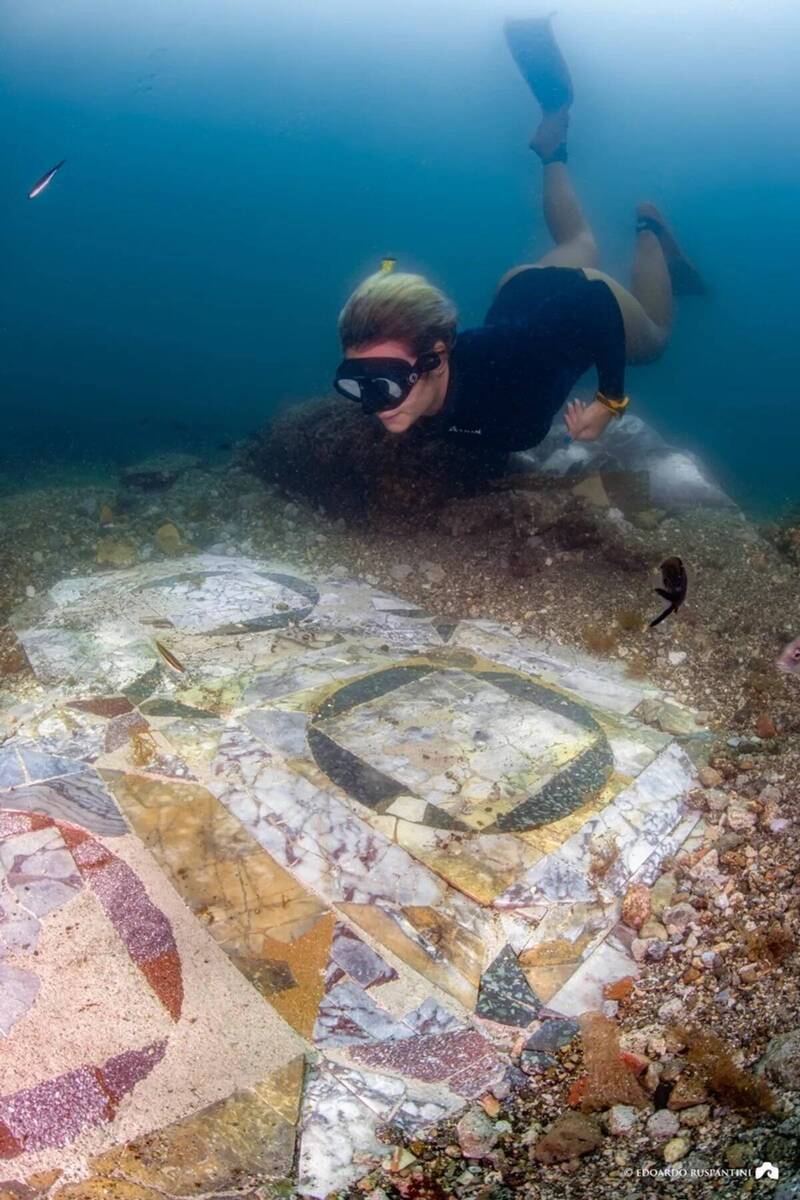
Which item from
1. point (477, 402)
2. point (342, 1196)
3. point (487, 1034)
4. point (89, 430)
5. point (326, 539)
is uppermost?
point (477, 402)

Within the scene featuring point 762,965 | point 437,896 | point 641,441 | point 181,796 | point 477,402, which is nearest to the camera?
point 762,965

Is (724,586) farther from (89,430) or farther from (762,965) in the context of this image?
(89,430)

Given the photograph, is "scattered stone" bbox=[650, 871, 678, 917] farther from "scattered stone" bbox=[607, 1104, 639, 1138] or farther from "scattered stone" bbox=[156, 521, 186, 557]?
"scattered stone" bbox=[156, 521, 186, 557]

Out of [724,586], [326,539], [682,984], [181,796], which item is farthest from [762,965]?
[326,539]

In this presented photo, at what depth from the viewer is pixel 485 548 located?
605cm

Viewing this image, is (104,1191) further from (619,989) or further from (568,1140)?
(619,989)

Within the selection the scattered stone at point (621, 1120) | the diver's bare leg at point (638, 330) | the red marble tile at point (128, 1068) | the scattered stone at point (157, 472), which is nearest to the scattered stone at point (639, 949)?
the scattered stone at point (621, 1120)

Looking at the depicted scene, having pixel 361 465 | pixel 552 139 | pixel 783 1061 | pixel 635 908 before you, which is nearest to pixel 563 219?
pixel 552 139

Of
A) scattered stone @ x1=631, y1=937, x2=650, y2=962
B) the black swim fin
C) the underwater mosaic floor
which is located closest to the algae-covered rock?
the underwater mosaic floor

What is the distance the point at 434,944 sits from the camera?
256 centimetres

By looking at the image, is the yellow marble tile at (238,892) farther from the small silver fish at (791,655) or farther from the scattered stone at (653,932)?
the small silver fish at (791,655)

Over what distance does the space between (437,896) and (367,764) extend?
0.74 m

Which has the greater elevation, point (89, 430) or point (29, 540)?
point (29, 540)

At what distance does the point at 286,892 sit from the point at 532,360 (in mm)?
4205
